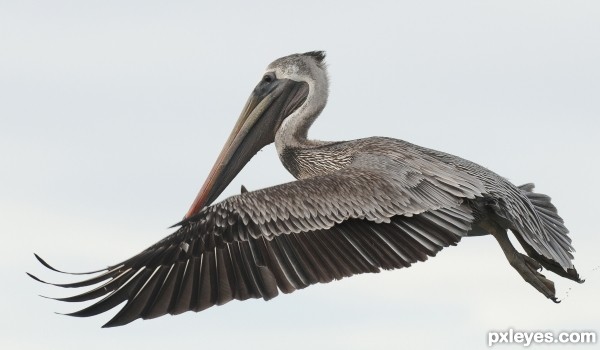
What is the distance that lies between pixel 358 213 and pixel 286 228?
0.70 m

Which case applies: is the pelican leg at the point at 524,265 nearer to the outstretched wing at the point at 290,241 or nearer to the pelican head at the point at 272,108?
the outstretched wing at the point at 290,241

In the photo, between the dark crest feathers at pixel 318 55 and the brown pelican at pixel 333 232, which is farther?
the dark crest feathers at pixel 318 55

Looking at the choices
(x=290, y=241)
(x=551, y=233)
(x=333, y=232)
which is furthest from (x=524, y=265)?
(x=290, y=241)

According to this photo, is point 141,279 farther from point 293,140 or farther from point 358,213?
point 293,140

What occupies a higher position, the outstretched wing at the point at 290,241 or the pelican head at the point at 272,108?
the pelican head at the point at 272,108

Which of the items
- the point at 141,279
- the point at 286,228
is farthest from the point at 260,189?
the point at 141,279

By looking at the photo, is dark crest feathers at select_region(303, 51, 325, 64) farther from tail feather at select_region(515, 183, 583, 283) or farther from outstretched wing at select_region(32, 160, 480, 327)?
tail feather at select_region(515, 183, 583, 283)

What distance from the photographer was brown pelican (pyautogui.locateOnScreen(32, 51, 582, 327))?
479 inches

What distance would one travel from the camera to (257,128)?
15336mm

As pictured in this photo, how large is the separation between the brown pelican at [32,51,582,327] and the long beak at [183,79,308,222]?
1012 mm

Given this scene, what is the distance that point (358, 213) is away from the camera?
41.8 ft

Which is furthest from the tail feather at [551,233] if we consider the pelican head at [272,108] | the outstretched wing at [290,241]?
the pelican head at [272,108]

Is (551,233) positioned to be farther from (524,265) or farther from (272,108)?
(272,108)

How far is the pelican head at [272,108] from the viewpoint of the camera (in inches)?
595
